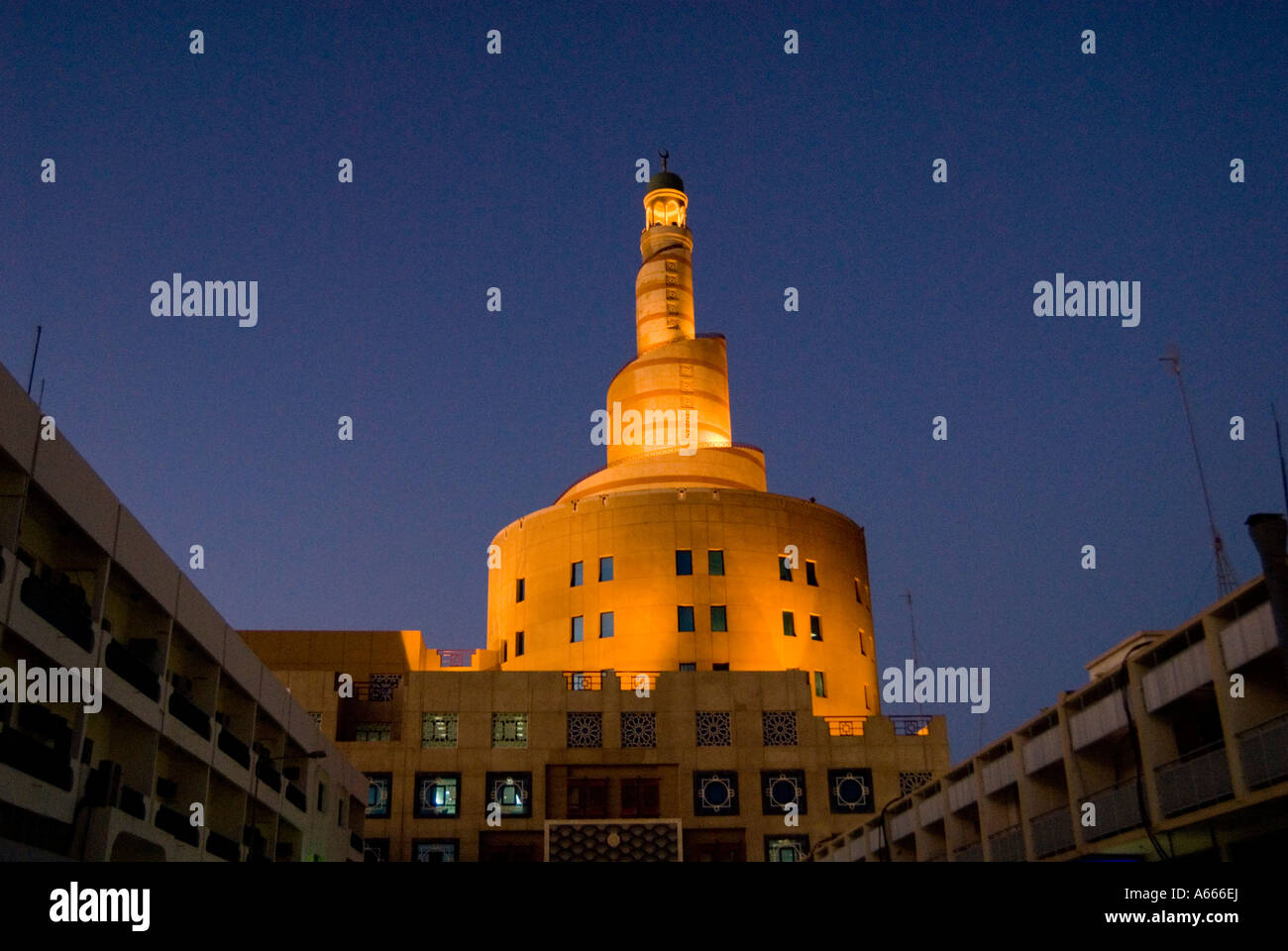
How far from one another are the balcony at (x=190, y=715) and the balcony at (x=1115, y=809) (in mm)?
21934

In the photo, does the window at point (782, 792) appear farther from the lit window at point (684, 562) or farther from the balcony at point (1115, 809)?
the balcony at point (1115, 809)

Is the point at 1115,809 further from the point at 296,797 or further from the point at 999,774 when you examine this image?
the point at 296,797

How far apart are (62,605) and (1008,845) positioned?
21.2 meters

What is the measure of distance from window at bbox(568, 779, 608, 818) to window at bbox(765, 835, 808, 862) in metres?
7.28

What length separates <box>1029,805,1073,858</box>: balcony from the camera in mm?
27031

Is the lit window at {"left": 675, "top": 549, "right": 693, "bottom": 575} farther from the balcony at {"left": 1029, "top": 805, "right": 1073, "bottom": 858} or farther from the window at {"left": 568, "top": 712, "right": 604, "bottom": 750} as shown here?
the balcony at {"left": 1029, "top": 805, "right": 1073, "bottom": 858}

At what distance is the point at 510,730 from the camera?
60.2 metres

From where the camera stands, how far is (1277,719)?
64.7 ft

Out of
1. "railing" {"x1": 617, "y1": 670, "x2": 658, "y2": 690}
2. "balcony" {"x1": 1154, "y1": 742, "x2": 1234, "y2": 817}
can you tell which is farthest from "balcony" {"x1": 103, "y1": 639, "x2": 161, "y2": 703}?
"railing" {"x1": 617, "y1": 670, "x2": 658, "y2": 690}

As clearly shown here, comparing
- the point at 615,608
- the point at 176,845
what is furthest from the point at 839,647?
the point at 176,845

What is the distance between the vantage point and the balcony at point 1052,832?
2703 centimetres

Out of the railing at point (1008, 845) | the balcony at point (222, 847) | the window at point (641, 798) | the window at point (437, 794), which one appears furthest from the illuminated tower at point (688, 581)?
the railing at point (1008, 845)

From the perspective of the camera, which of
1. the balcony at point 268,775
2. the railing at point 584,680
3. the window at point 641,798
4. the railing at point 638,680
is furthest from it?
the railing at point 584,680
